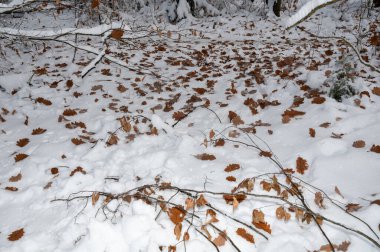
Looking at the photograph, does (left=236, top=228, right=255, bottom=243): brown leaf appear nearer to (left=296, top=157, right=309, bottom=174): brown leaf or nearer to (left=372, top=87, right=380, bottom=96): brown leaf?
(left=296, top=157, right=309, bottom=174): brown leaf

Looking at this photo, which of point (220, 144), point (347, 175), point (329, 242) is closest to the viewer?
point (329, 242)

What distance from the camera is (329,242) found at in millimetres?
1963

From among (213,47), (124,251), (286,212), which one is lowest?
(124,251)

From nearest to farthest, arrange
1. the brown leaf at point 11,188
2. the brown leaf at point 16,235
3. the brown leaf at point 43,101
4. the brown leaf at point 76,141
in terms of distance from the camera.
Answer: the brown leaf at point 16,235 < the brown leaf at point 11,188 < the brown leaf at point 76,141 < the brown leaf at point 43,101

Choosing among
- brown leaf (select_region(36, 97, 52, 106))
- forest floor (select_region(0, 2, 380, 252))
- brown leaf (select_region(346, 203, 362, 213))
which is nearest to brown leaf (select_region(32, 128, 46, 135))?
forest floor (select_region(0, 2, 380, 252))

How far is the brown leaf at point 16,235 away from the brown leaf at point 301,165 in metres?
2.50

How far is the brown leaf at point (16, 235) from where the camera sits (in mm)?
2232

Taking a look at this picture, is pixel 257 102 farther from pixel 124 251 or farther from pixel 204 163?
pixel 124 251

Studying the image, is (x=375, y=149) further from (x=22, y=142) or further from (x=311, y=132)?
(x=22, y=142)

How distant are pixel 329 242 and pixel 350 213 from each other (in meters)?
0.44

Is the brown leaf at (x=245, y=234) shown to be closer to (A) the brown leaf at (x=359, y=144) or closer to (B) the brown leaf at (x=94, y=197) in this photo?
(B) the brown leaf at (x=94, y=197)

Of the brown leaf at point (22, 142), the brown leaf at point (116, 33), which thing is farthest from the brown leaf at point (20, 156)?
the brown leaf at point (116, 33)

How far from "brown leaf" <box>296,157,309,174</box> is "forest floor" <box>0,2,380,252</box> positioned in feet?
0.04

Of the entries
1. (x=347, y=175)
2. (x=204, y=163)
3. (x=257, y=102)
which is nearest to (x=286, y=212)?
(x=347, y=175)
